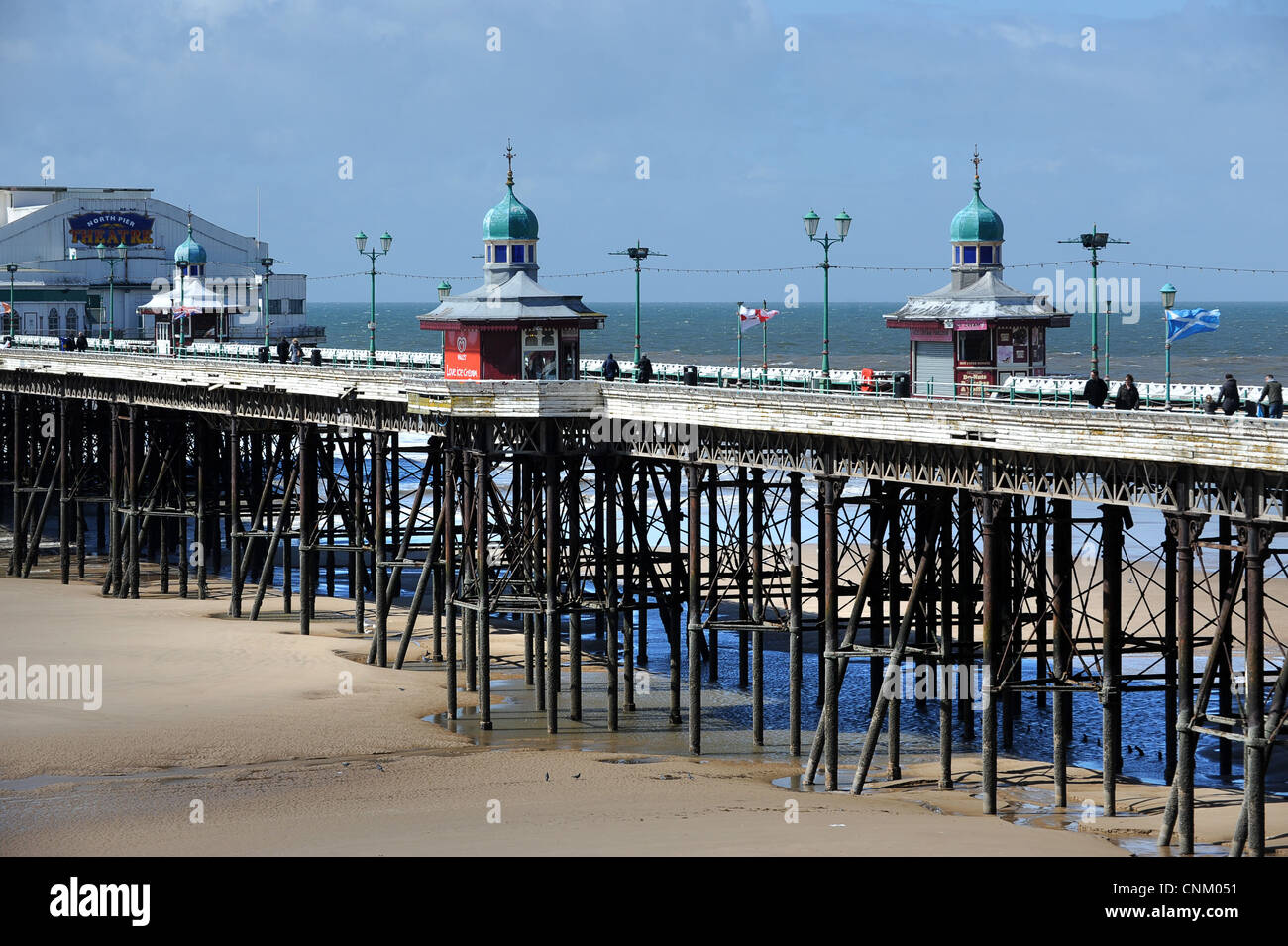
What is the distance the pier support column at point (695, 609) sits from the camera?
37.7 metres

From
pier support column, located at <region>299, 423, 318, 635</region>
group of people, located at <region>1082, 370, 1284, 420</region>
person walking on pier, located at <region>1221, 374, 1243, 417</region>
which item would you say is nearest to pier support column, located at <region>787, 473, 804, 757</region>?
group of people, located at <region>1082, 370, 1284, 420</region>

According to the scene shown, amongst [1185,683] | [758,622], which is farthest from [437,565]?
[1185,683]

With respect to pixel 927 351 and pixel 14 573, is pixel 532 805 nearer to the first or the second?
pixel 927 351

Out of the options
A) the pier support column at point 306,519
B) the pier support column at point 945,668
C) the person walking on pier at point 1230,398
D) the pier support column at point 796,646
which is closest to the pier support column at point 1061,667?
the pier support column at point 945,668

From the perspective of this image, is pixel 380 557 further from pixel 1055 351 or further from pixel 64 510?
pixel 1055 351

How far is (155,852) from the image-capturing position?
30.2 meters

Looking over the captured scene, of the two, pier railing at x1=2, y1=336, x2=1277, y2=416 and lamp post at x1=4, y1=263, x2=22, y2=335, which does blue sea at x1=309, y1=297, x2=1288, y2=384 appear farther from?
pier railing at x1=2, y1=336, x2=1277, y2=416

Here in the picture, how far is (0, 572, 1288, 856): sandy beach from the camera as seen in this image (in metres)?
30.4

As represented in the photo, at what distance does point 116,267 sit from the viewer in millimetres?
94750

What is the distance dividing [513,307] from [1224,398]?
58.3 feet

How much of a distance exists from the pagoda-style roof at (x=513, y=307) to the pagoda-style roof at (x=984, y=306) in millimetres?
7288

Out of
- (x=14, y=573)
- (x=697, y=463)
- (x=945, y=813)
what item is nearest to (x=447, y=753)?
(x=697, y=463)

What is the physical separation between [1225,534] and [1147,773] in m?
5.23
